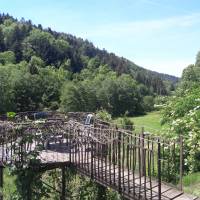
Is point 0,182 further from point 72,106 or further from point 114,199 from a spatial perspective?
point 72,106

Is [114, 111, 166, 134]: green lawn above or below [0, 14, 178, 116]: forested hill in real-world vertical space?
below

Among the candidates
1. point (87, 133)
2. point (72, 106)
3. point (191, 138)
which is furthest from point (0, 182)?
point (72, 106)

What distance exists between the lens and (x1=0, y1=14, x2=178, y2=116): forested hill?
64.4 meters

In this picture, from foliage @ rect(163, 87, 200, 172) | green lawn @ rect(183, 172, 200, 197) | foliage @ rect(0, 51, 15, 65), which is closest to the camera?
green lawn @ rect(183, 172, 200, 197)

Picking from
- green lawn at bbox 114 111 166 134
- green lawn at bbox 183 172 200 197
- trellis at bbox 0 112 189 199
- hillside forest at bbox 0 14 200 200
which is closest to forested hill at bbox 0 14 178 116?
hillside forest at bbox 0 14 200 200

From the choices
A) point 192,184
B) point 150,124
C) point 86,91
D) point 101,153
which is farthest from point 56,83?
point 192,184

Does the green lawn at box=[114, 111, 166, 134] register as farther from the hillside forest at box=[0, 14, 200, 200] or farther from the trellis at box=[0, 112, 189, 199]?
the trellis at box=[0, 112, 189, 199]

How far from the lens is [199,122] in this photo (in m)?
10.0

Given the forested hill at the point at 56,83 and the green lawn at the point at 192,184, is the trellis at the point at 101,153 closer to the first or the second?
the green lawn at the point at 192,184

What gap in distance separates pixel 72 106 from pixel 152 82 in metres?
83.8

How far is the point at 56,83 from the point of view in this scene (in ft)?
251

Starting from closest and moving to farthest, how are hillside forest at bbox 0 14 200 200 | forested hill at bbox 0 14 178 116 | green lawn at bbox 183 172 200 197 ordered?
1. green lawn at bbox 183 172 200 197
2. hillside forest at bbox 0 14 200 200
3. forested hill at bbox 0 14 178 116

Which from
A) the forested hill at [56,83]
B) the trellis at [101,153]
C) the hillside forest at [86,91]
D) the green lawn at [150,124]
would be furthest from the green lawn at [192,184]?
the forested hill at [56,83]

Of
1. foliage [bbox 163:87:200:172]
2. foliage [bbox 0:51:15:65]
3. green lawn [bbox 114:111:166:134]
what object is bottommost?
green lawn [bbox 114:111:166:134]
